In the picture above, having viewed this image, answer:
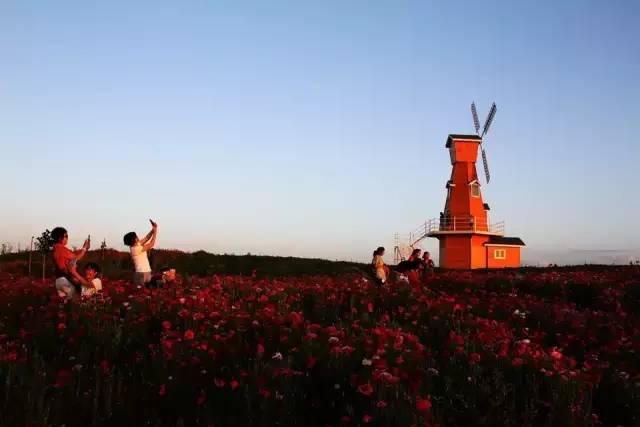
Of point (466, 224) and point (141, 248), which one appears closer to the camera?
point (141, 248)

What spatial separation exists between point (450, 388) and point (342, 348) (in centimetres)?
115

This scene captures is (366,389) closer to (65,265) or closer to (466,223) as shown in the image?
(65,265)

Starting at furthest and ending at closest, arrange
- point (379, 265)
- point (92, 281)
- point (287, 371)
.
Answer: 1. point (379, 265)
2. point (92, 281)
3. point (287, 371)

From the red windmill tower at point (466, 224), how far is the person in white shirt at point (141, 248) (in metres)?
36.6

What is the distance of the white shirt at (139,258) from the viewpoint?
13.1m

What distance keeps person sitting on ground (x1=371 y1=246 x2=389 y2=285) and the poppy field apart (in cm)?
656

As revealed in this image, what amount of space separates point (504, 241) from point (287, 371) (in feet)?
162

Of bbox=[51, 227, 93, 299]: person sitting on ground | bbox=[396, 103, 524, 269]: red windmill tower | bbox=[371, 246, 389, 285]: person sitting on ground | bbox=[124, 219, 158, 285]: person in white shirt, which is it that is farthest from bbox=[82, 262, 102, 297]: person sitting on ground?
bbox=[396, 103, 524, 269]: red windmill tower

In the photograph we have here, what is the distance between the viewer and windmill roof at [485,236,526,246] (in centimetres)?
5191

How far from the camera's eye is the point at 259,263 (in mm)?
37156

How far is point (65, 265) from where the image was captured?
11.2 m

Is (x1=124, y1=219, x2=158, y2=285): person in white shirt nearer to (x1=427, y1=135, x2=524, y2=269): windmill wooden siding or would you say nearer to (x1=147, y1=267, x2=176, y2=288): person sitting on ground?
(x1=147, y1=267, x2=176, y2=288): person sitting on ground

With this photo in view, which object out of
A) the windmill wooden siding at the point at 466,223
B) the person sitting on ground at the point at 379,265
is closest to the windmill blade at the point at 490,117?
the windmill wooden siding at the point at 466,223

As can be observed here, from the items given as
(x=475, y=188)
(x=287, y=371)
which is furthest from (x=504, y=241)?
(x=287, y=371)
